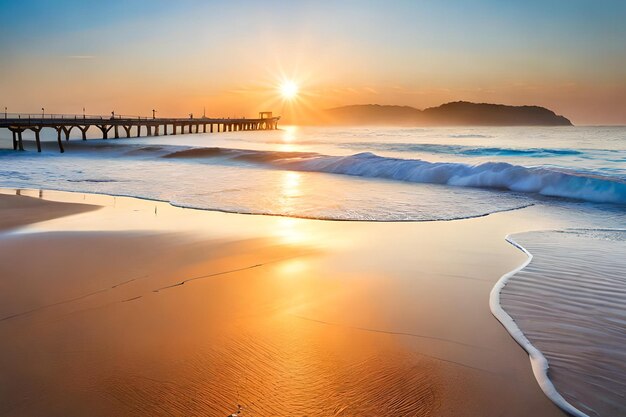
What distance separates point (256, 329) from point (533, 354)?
211cm

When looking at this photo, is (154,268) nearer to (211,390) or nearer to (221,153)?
(211,390)

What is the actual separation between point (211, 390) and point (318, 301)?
176 centimetres

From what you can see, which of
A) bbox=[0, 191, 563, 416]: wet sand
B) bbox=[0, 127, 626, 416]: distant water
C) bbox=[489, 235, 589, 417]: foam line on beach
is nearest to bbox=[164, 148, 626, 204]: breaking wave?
bbox=[0, 127, 626, 416]: distant water

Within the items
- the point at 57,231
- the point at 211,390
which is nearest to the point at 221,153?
the point at 57,231

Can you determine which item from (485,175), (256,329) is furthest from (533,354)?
(485,175)

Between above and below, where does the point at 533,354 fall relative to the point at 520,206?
above

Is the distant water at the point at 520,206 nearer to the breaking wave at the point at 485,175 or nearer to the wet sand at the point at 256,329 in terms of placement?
the breaking wave at the point at 485,175

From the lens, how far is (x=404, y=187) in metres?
15.7

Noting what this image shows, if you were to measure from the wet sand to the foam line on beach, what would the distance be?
0.23 feet

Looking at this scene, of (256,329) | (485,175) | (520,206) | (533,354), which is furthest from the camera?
(485,175)

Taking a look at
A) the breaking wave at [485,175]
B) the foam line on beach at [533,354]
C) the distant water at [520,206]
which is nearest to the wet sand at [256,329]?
the foam line on beach at [533,354]

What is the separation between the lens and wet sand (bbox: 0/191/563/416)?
276cm

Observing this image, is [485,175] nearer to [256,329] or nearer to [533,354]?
[533,354]

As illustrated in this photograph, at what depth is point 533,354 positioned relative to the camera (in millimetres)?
3336
